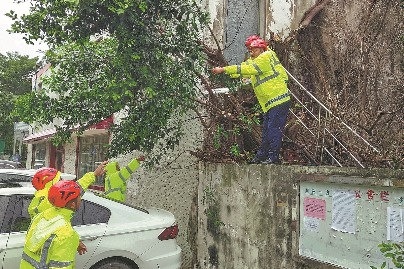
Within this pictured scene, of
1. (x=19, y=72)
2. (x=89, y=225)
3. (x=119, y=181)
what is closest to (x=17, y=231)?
(x=89, y=225)

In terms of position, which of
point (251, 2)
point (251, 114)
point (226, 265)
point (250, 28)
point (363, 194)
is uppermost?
point (251, 2)

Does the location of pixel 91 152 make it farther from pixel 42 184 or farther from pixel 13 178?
pixel 42 184

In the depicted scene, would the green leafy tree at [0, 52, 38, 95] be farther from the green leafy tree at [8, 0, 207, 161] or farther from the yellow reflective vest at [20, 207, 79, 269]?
the yellow reflective vest at [20, 207, 79, 269]

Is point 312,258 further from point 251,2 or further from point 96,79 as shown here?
point 251,2

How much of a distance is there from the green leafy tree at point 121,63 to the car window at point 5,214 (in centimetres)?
174

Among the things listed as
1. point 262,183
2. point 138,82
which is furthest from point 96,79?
point 262,183

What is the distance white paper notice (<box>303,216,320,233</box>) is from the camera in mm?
4027

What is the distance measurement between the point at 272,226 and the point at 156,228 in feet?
4.56

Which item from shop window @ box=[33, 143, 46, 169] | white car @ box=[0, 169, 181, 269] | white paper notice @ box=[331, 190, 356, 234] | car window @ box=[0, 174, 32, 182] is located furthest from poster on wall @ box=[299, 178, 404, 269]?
shop window @ box=[33, 143, 46, 169]

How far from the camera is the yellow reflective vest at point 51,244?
283cm

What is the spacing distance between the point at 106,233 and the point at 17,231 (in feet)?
3.03

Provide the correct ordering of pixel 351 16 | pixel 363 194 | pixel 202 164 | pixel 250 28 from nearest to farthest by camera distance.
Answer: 1. pixel 363 194
2. pixel 202 164
3. pixel 250 28
4. pixel 351 16

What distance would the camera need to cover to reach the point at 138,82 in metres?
5.29

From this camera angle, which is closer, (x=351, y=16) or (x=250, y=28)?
(x=250, y=28)
